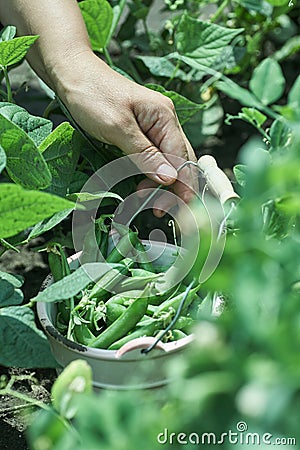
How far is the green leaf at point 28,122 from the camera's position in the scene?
1.01 metres

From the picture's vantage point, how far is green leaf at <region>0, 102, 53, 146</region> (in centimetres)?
101

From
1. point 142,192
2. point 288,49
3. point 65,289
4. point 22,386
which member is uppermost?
point 65,289

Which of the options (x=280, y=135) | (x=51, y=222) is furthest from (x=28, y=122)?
(x=280, y=135)

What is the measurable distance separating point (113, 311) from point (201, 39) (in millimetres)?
695

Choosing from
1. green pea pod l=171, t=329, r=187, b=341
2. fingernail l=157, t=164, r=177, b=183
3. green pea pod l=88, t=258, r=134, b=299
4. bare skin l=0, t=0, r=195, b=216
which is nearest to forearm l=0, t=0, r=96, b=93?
bare skin l=0, t=0, r=195, b=216

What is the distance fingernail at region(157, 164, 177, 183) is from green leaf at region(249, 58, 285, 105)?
15 cm

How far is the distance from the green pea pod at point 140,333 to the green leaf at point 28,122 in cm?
30

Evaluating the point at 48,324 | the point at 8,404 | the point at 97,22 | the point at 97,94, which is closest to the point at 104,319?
the point at 48,324

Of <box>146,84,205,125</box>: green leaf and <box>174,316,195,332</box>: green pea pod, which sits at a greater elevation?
<box>146,84,205,125</box>: green leaf

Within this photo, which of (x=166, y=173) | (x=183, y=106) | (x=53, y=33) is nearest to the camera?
(x=166, y=173)

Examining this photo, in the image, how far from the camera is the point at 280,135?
809 millimetres

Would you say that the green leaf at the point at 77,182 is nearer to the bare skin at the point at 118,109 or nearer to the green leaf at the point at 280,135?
the bare skin at the point at 118,109

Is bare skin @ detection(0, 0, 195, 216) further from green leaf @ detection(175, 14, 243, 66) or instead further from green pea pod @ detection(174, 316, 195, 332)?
green leaf @ detection(175, 14, 243, 66)

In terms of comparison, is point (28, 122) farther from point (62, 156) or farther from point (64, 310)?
point (64, 310)
